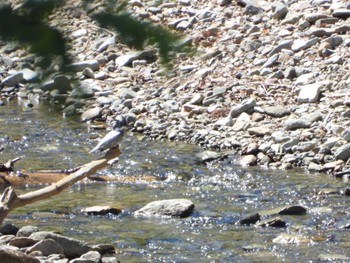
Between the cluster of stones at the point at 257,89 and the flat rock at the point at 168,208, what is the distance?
76.6 inches

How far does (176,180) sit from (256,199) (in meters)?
1.43

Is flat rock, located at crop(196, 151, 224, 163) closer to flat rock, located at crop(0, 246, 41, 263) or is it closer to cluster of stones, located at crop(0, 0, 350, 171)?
cluster of stones, located at crop(0, 0, 350, 171)

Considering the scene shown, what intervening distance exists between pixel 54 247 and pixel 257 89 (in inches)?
283

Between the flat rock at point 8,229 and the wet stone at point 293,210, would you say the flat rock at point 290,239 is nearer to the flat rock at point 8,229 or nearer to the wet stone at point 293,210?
the wet stone at point 293,210

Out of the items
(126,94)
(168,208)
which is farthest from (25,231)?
(126,94)

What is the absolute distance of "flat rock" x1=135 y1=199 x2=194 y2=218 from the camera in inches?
345

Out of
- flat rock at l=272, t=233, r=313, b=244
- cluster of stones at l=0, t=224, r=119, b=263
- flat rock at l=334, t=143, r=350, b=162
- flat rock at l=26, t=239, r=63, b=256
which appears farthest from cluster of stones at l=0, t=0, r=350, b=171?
flat rock at l=26, t=239, r=63, b=256

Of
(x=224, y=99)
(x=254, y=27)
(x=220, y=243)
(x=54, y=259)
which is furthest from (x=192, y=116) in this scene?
(x=54, y=259)

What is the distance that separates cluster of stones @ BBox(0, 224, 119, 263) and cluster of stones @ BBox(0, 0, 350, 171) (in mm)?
3427

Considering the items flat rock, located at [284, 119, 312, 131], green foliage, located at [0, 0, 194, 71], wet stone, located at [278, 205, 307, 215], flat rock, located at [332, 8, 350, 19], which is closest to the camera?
green foliage, located at [0, 0, 194, 71]

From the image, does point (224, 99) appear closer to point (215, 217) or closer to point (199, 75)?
point (199, 75)

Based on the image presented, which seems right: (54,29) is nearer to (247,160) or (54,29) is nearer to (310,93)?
(247,160)

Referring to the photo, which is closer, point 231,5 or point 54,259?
point 54,259

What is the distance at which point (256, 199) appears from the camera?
947 cm
